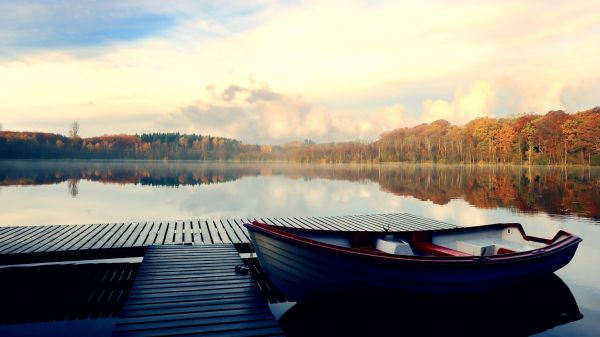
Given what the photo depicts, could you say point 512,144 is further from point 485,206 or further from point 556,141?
point 485,206

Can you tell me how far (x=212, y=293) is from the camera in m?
6.58

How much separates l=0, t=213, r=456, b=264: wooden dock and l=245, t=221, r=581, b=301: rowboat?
9.33 ft

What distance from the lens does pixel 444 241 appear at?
31.6ft

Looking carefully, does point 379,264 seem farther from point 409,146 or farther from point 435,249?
point 409,146

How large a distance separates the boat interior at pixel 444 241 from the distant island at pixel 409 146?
75087mm

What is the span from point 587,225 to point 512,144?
245ft

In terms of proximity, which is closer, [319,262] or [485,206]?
[319,262]

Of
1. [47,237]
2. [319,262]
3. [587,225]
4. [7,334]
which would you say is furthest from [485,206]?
[7,334]

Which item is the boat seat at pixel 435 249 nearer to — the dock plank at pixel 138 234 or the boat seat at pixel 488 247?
the boat seat at pixel 488 247

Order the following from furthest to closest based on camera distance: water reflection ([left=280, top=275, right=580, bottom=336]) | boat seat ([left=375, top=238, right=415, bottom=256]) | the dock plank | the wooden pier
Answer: the dock plank
boat seat ([left=375, top=238, right=415, bottom=256])
water reflection ([left=280, top=275, right=580, bottom=336])
the wooden pier

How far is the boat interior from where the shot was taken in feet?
28.4

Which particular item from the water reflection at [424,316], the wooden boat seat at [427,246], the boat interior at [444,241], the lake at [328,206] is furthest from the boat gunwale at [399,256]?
the lake at [328,206]

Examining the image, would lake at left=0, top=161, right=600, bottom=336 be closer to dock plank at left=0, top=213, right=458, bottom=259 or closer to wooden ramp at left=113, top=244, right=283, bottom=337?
dock plank at left=0, top=213, right=458, bottom=259

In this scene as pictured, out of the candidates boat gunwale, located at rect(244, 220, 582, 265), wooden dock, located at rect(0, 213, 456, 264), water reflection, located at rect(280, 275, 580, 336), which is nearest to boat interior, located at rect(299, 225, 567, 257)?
boat gunwale, located at rect(244, 220, 582, 265)
